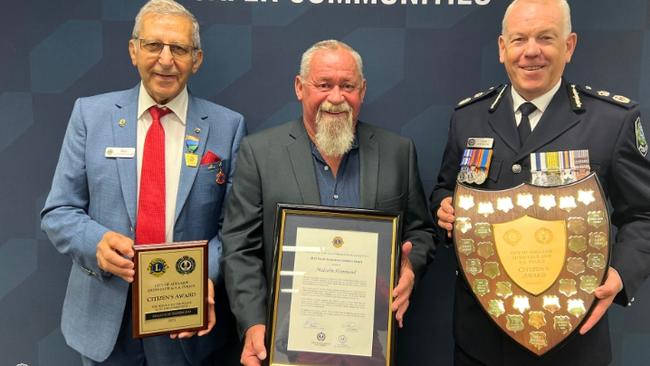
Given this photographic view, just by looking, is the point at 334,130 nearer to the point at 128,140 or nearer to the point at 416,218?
the point at 416,218

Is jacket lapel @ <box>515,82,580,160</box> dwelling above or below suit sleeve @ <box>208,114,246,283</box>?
above

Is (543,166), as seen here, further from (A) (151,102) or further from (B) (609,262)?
(A) (151,102)

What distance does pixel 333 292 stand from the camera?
180 cm

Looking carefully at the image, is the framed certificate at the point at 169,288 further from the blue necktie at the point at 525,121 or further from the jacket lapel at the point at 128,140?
the blue necktie at the point at 525,121

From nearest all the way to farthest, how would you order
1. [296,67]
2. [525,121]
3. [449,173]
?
[525,121] < [449,173] < [296,67]

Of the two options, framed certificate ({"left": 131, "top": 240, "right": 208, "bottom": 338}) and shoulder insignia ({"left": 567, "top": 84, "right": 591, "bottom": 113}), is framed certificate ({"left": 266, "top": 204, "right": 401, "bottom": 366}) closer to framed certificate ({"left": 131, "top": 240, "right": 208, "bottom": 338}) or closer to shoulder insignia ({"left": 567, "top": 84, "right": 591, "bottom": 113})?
framed certificate ({"left": 131, "top": 240, "right": 208, "bottom": 338})

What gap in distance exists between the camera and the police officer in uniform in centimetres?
185

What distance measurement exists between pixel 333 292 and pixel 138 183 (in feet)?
2.84

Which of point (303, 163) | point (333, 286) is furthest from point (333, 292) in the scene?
point (303, 163)

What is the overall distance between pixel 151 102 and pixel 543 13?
1.48 m

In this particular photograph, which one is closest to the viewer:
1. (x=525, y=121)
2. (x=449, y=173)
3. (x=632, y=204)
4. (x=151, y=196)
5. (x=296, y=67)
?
(x=632, y=204)

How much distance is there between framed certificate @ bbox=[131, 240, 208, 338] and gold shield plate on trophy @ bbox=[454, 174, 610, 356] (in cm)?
97

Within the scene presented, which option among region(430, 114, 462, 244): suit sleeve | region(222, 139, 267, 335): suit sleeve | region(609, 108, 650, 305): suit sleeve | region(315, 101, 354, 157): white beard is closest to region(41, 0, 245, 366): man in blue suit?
region(222, 139, 267, 335): suit sleeve

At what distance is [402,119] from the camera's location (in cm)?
268
